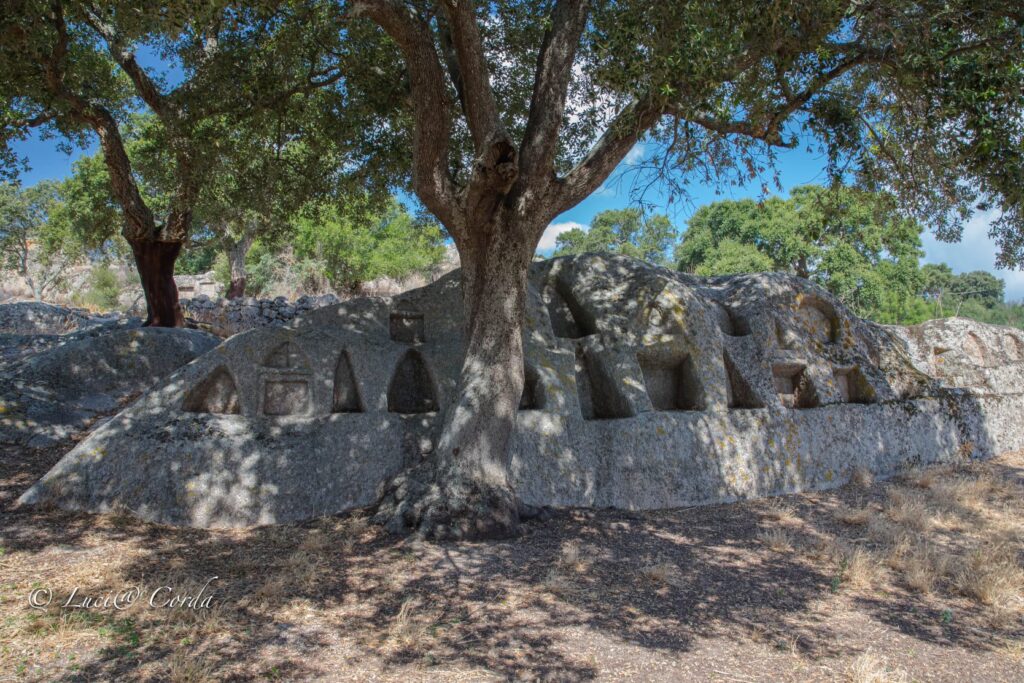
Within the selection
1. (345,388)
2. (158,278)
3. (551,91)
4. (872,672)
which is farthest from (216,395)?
(872,672)

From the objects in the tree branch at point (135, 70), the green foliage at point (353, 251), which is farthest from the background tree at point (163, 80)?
the green foliage at point (353, 251)

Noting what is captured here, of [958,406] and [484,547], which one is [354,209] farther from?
[958,406]

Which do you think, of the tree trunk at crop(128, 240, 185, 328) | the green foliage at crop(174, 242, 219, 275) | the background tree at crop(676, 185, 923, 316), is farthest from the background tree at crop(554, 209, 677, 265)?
the tree trunk at crop(128, 240, 185, 328)

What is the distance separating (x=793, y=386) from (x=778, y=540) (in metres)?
3.94

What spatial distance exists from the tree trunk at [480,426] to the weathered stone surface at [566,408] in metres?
0.79

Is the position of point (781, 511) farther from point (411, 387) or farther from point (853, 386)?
point (411, 387)

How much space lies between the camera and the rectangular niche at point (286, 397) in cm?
822

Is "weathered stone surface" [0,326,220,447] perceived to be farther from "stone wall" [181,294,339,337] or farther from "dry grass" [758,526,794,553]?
"dry grass" [758,526,794,553]

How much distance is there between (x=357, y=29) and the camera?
10234 mm

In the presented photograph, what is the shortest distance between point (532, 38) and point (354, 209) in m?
4.76

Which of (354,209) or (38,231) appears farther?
(38,231)

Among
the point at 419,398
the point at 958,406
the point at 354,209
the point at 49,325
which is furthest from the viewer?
the point at 49,325

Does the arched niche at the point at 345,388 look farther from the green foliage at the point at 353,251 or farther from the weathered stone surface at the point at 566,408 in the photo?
the green foliage at the point at 353,251

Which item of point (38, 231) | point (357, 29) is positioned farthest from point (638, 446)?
point (38, 231)
